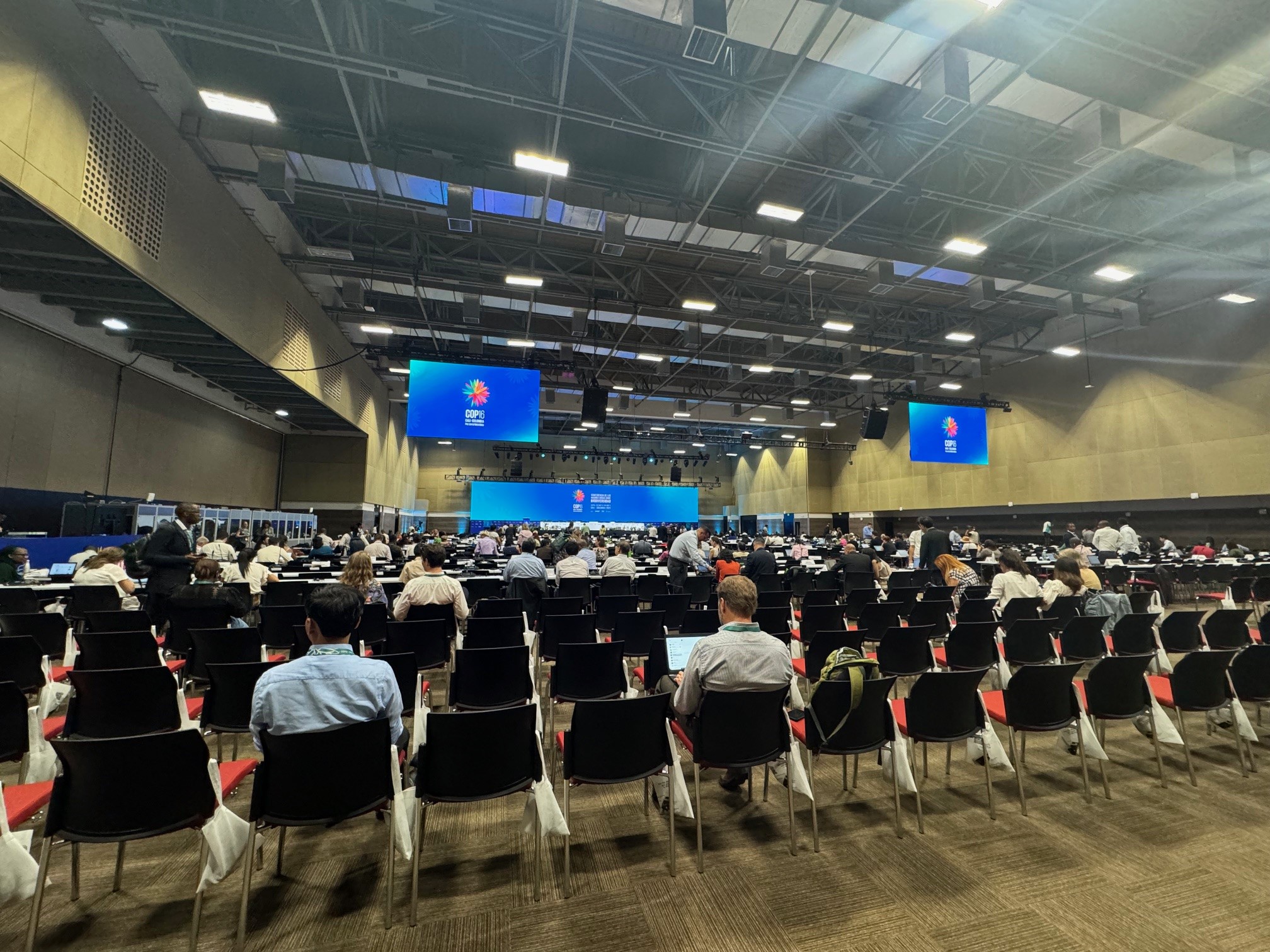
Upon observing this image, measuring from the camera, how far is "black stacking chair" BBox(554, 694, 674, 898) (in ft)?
7.55

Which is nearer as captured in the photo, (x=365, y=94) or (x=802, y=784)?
(x=802, y=784)

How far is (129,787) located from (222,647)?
7.13 feet

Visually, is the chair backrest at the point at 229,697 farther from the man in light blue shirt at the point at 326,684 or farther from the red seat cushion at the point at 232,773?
the man in light blue shirt at the point at 326,684

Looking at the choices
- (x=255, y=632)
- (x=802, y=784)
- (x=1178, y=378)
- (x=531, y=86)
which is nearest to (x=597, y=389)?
(x=531, y=86)

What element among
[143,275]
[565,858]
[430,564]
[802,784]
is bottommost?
[565,858]

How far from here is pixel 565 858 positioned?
227 centimetres

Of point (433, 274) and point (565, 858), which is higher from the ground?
point (433, 274)

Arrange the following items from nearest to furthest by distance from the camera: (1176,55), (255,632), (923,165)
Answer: (255,632)
(1176,55)
(923,165)

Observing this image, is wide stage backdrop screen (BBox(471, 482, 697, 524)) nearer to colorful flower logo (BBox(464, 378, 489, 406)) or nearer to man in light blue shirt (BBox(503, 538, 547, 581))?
colorful flower logo (BBox(464, 378, 489, 406))

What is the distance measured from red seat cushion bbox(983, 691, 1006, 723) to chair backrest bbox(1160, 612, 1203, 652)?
235 cm

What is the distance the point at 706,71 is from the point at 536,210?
4225 millimetres

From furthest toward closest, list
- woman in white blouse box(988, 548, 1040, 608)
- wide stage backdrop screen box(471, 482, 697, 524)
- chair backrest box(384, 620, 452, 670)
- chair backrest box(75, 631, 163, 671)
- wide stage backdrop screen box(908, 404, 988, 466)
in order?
wide stage backdrop screen box(471, 482, 697, 524)
wide stage backdrop screen box(908, 404, 988, 466)
woman in white blouse box(988, 548, 1040, 608)
chair backrest box(384, 620, 452, 670)
chair backrest box(75, 631, 163, 671)

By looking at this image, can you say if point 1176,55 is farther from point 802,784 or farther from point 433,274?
point 433,274

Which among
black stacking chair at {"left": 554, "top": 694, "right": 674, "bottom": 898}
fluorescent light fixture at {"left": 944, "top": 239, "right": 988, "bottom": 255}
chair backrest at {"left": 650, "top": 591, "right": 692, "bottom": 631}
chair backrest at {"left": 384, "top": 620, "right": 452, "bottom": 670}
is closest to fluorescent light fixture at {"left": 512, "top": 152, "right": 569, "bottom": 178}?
chair backrest at {"left": 650, "top": 591, "right": 692, "bottom": 631}
